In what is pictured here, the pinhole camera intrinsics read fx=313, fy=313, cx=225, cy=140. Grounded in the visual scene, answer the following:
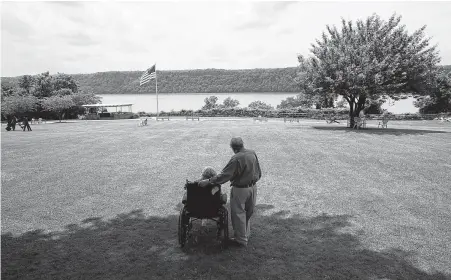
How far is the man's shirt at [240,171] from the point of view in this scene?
557cm

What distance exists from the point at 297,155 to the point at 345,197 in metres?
6.28

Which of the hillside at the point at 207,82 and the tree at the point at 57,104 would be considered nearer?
the tree at the point at 57,104

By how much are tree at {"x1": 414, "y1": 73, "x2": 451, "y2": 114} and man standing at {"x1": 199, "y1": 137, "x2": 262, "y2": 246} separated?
1879 inches

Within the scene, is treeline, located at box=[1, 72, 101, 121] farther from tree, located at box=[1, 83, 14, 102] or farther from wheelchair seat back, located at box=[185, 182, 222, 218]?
wheelchair seat back, located at box=[185, 182, 222, 218]

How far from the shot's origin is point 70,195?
9.35 metres

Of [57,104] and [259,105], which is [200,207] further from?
[57,104]

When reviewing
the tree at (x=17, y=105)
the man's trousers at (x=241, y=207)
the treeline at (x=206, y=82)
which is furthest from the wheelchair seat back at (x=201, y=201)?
the treeline at (x=206, y=82)

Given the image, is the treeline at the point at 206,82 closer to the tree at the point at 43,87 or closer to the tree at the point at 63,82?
the tree at the point at 63,82

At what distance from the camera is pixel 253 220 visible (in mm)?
7250

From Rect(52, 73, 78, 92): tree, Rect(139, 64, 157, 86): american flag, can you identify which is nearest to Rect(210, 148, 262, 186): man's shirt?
Rect(139, 64, 157, 86): american flag

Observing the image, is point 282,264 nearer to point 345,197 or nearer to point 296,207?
point 296,207

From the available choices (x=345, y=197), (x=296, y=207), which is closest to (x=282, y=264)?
(x=296, y=207)

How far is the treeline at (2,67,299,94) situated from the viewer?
202 feet

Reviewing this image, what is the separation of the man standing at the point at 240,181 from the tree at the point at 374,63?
72.1ft
